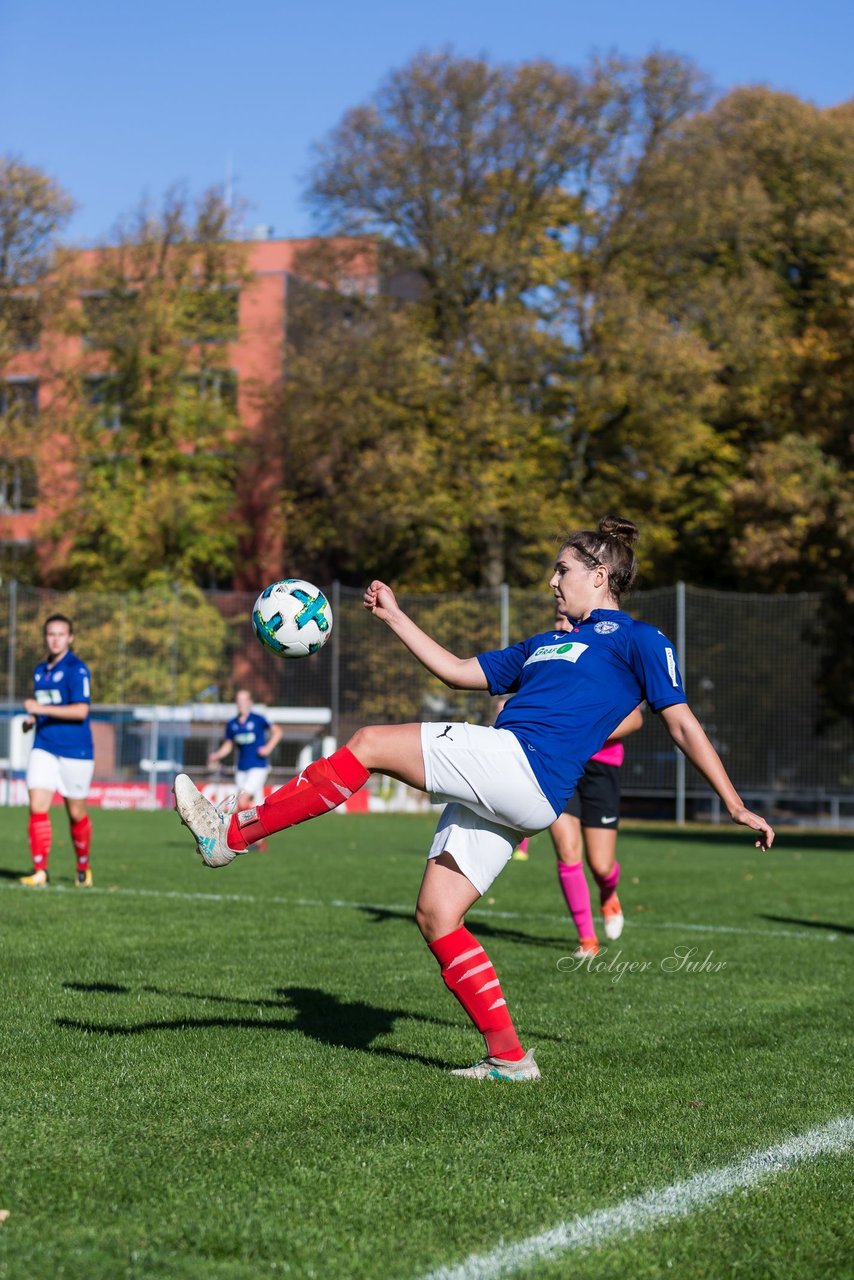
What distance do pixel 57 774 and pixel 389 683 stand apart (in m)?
20.5

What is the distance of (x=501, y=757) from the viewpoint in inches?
196

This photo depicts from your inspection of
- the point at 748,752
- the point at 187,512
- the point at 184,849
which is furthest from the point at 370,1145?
the point at 187,512

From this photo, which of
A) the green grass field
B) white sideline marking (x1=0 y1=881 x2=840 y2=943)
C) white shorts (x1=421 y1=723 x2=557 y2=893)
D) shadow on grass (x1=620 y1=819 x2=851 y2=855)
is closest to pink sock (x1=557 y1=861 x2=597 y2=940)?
the green grass field

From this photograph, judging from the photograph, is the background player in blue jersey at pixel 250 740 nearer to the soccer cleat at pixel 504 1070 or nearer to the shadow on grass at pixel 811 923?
the shadow on grass at pixel 811 923

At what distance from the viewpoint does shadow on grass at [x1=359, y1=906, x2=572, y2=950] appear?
9.85 meters

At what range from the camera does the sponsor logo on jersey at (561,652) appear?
523 centimetres

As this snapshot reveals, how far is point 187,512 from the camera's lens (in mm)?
40281

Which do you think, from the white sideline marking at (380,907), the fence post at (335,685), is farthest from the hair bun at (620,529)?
the fence post at (335,685)

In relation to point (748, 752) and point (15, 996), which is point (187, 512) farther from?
point (15, 996)

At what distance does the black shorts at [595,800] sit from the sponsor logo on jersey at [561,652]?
448cm

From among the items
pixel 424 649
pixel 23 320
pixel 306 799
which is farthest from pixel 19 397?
pixel 306 799

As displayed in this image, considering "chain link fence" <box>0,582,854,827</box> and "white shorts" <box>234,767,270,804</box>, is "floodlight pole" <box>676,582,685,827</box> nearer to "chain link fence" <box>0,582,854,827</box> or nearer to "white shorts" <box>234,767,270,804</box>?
"chain link fence" <box>0,582,854,827</box>

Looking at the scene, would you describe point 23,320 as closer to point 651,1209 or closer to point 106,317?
point 106,317

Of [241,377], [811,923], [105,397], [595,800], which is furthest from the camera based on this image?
[241,377]
